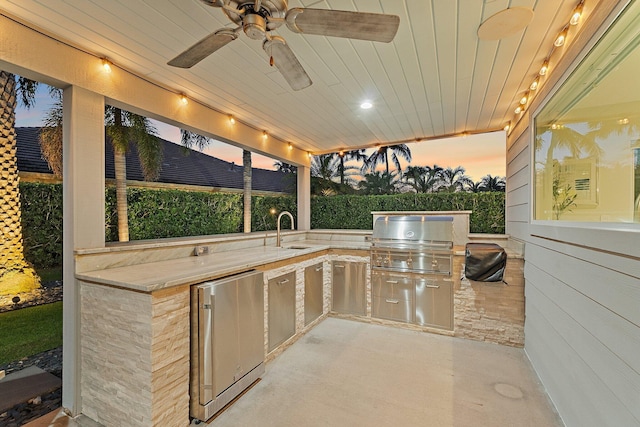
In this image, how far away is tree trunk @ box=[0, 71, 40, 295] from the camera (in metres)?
2.64

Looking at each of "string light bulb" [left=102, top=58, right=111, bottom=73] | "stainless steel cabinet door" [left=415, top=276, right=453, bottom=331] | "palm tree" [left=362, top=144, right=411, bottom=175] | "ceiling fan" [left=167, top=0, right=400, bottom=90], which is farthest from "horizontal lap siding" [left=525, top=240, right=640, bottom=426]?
"palm tree" [left=362, top=144, right=411, bottom=175]

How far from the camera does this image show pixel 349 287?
3.83m

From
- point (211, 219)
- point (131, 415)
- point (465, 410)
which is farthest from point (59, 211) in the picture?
point (465, 410)

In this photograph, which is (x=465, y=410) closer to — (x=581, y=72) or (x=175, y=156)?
(x=581, y=72)

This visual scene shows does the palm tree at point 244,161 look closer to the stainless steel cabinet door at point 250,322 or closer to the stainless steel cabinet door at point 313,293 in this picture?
the stainless steel cabinet door at point 313,293

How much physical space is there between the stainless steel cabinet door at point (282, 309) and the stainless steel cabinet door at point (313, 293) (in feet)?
0.96

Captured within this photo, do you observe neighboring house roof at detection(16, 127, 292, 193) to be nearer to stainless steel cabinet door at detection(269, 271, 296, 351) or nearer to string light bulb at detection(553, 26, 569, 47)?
stainless steel cabinet door at detection(269, 271, 296, 351)

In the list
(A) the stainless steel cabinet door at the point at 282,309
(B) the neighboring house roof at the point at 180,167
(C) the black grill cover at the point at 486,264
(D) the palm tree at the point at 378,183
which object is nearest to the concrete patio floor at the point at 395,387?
(A) the stainless steel cabinet door at the point at 282,309

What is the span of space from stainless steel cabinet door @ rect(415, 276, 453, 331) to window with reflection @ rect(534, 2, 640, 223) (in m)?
1.37

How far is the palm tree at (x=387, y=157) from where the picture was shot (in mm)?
7371

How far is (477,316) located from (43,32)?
4.67 metres

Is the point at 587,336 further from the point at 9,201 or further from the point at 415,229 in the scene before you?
the point at 9,201

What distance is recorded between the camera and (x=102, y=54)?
2090mm

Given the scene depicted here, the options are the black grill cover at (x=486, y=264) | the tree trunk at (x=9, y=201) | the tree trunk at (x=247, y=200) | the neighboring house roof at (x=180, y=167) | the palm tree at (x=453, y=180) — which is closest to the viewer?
the tree trunk at (x=9, y=201)
